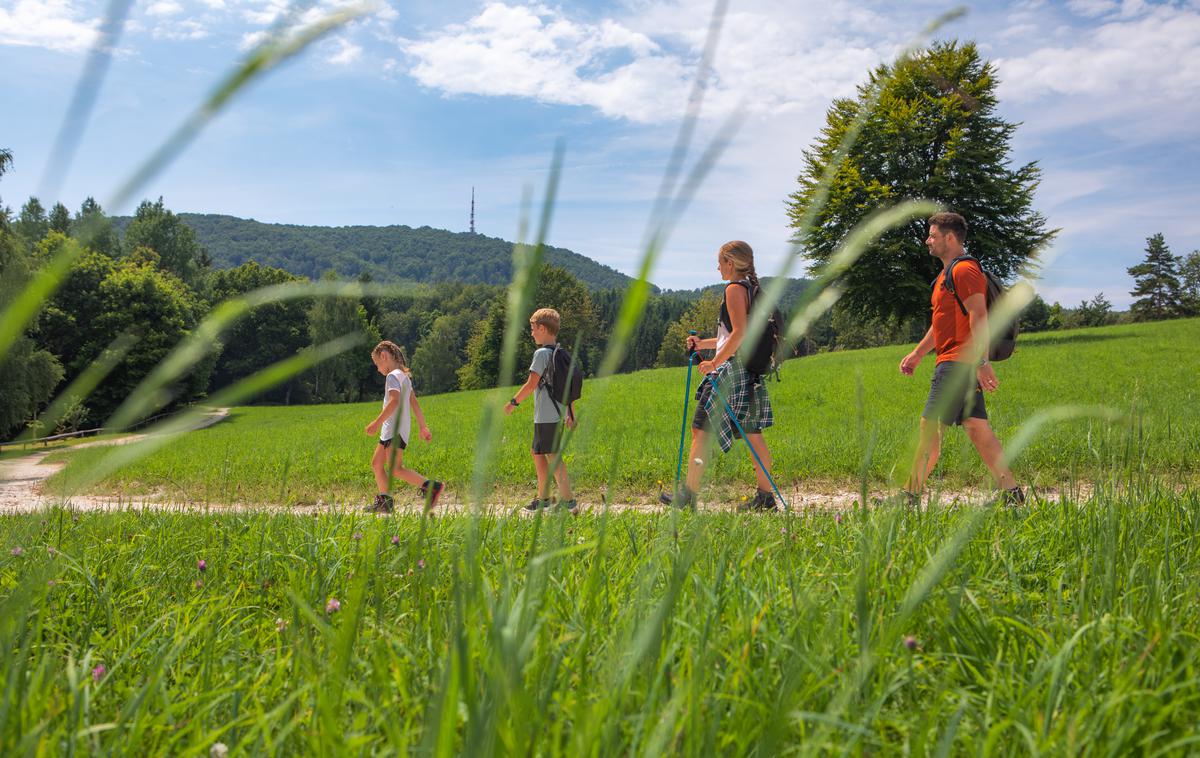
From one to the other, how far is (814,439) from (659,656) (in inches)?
389

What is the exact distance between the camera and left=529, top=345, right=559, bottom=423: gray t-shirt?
23.0ft

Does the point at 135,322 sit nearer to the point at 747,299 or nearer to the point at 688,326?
the point at 747,299

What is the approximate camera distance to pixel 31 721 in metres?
1.37

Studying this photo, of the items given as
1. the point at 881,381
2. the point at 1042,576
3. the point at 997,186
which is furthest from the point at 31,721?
the point at 997,186

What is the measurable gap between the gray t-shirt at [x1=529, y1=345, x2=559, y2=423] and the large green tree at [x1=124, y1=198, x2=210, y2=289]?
77.3 m

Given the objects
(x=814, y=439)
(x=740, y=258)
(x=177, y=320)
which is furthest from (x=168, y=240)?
(x=740, y=258)

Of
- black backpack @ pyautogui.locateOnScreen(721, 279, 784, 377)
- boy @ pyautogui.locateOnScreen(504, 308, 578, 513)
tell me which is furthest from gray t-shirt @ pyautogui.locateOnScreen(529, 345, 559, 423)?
black backpack @ pyautogui.locateOnScreen(721, 279, 784, 377)

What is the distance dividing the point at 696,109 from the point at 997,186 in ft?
125

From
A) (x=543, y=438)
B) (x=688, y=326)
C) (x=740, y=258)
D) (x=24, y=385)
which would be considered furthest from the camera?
(x=688, y=326)

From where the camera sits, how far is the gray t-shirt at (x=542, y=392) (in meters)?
7.01

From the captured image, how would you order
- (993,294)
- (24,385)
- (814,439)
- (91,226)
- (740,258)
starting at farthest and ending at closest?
(24,385) → (814,439) → (740,258) → (993,294) → (91,226)

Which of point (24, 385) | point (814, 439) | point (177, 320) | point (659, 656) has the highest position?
point (177, 320)

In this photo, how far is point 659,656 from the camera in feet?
5.04

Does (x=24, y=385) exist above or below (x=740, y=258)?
below
